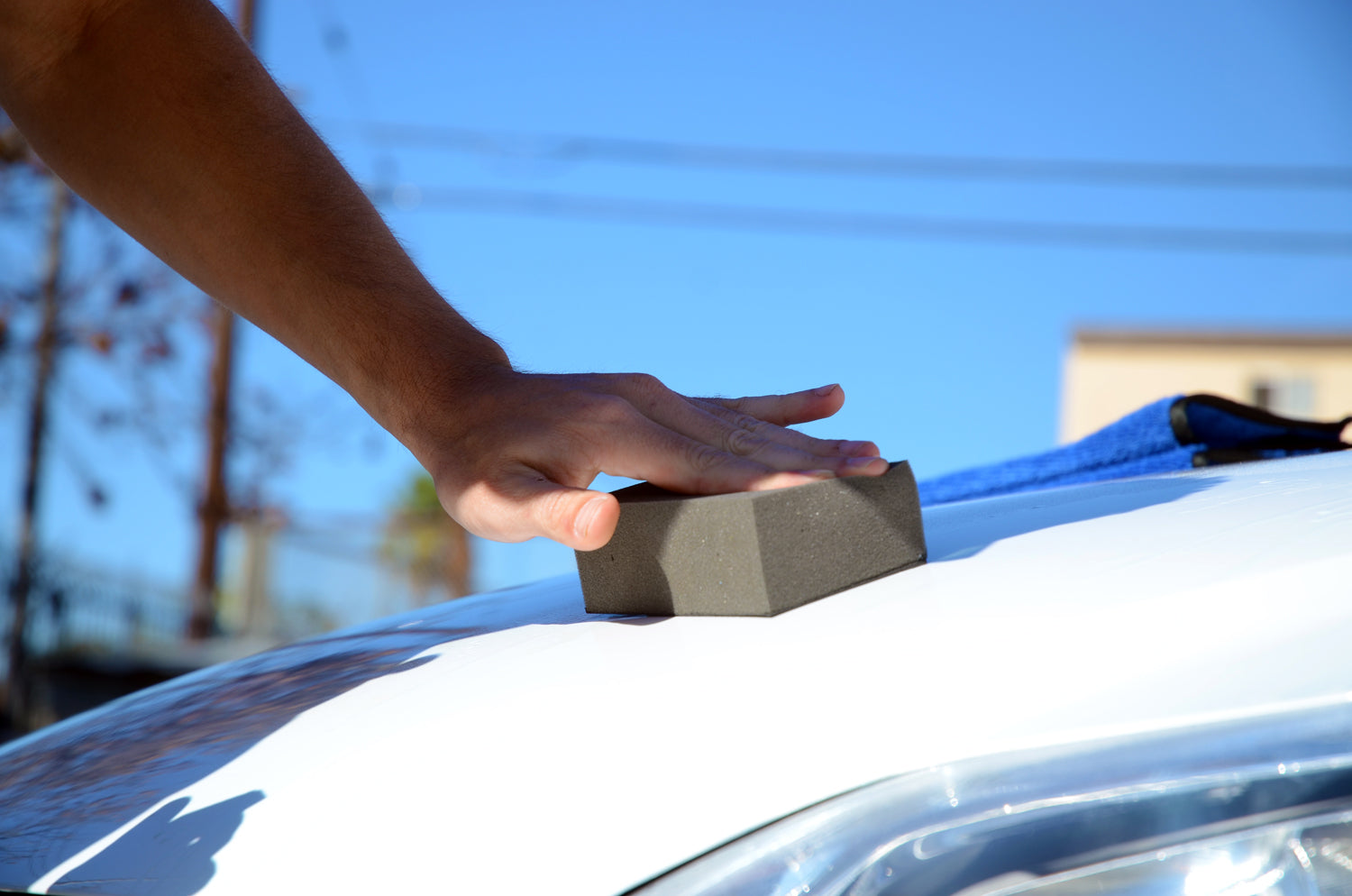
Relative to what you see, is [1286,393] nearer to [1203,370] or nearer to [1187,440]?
[1203,370]

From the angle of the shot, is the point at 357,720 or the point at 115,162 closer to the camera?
the point at 357,720

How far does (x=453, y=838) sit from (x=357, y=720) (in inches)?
8.6

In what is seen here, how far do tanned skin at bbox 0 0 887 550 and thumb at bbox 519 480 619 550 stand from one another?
10 centimetres

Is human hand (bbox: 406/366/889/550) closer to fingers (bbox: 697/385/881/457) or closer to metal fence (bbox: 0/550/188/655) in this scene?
fingers (bbox: 697/385/881/457)

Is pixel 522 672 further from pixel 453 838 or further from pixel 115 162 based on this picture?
pixel 115 162

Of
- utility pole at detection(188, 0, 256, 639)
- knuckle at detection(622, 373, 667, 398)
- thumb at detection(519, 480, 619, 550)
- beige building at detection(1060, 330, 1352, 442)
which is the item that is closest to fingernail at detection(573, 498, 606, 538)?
thumb at detection(519, 480, 619, 550)

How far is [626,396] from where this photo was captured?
117 centimetres

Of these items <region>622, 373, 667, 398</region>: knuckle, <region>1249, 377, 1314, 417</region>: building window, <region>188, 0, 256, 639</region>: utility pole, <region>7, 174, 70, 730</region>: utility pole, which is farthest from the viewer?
<region>1249, 377, 1314, 417</region>: building window

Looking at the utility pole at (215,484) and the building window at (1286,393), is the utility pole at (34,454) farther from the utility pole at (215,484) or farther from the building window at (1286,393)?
the building window at (1286,393)

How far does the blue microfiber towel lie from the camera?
1692 mm

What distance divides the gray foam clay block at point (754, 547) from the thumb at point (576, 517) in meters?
0.05

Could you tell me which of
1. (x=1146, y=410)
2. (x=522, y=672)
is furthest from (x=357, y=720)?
(x=1146, y=410)

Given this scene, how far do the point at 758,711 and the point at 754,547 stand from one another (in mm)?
221

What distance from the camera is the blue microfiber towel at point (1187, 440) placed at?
5.55ft
